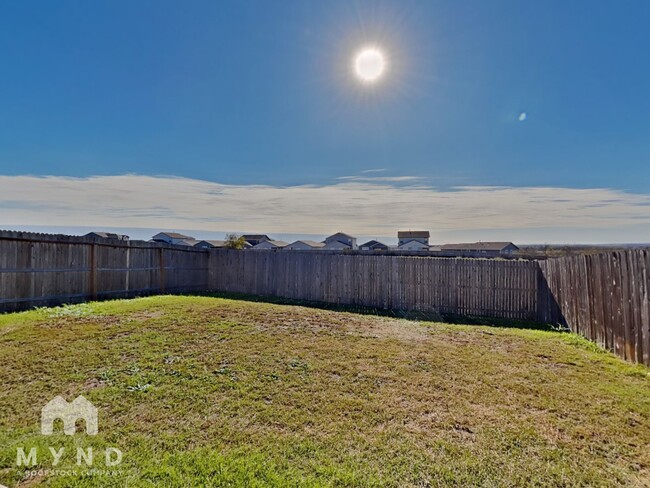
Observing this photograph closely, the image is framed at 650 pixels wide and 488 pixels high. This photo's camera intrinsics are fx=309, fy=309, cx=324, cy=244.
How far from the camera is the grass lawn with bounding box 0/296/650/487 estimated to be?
6.72 ft

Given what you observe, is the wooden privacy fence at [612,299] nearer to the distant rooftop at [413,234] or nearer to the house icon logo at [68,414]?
the house icon logo at [68,414]

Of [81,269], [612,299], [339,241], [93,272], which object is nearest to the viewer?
[612,299]

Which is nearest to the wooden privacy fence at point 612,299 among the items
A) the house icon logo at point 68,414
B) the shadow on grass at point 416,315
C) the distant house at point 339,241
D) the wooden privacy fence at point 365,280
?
the wooden privacy fence at point 365,280

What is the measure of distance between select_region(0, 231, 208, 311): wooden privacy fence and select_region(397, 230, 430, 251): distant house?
31.5m

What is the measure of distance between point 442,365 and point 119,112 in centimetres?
1094

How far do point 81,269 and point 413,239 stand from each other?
127 feet

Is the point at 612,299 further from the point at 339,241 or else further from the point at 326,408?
the point at 339,241

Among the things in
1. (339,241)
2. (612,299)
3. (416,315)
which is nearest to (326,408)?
(612,299)

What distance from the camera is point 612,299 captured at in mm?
4527

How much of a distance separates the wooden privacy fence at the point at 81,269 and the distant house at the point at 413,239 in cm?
3148

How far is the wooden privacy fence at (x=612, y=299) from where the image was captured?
3.86m

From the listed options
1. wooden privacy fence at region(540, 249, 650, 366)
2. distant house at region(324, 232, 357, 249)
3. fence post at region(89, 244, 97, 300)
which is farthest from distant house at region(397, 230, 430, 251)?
fence post at region(89, 244, 97, 300)

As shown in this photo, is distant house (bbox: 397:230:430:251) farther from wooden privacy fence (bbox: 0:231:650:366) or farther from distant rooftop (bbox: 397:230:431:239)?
wooden privacy fence (bbox: 0:231:650:366)

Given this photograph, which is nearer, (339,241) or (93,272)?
(93,272)
